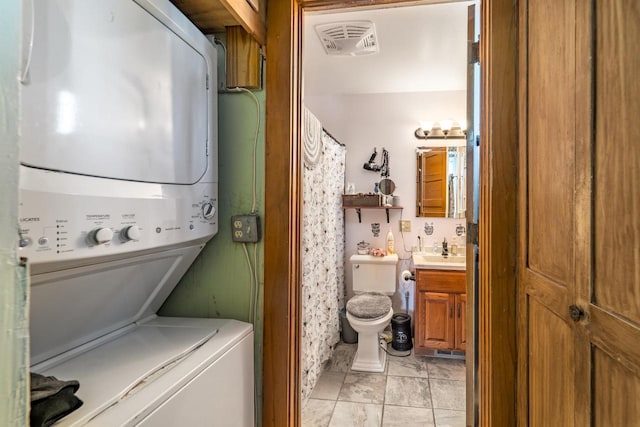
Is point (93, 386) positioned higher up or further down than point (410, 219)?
further down

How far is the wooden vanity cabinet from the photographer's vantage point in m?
2.96

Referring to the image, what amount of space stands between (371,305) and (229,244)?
181cm

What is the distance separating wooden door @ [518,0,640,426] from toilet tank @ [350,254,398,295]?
208cm

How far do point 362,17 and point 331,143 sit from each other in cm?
110

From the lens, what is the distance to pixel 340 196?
345 cm

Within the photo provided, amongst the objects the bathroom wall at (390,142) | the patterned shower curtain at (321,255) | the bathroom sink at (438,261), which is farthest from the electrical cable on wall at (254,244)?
the bathroom wall at (390,142)

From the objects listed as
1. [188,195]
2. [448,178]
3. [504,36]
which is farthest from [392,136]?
[188,195]

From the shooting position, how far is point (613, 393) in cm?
68

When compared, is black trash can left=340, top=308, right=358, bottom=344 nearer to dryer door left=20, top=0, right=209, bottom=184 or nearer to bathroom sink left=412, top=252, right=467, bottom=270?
bathroom sink left=412, top=252, right=467, bottom=270

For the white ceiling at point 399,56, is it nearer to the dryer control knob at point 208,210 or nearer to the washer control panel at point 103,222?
the dryer control knob at point 208,210

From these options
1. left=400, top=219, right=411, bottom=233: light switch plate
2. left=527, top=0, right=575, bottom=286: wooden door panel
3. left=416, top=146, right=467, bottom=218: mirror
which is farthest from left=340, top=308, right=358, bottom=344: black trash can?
left=527, top=0, right=575, bottom=286: wooden door panel

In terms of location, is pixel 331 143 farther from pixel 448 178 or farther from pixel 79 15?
pixel 79 15

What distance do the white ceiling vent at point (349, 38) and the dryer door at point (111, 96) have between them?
4.17ft

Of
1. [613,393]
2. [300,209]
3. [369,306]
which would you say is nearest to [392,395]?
[369,306]
